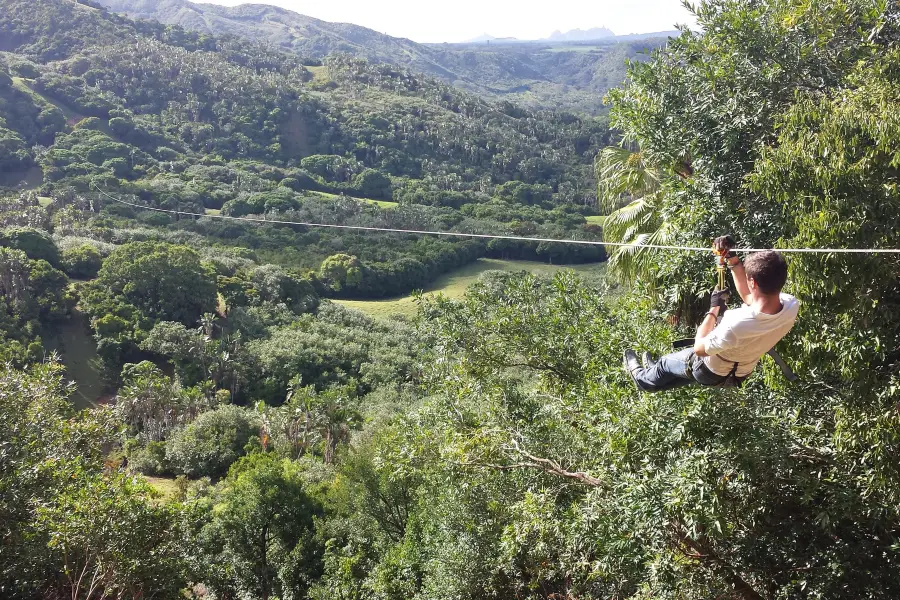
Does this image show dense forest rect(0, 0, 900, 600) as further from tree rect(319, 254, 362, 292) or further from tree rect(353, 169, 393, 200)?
tree rect(353, 169, 393, 200)

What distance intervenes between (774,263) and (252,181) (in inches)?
4708

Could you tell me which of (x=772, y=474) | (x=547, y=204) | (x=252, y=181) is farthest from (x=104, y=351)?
(x=547, y=204)

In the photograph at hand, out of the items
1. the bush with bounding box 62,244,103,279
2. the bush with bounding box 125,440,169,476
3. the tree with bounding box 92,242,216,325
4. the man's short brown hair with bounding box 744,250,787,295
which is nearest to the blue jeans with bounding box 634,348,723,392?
the man's short brown hair with bounding box 744,250,787,295

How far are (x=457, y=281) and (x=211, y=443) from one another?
55007mm

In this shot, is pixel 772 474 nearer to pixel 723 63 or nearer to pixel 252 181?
pixel 723 63

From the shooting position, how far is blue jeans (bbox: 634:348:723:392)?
175 inches

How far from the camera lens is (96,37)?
541ft

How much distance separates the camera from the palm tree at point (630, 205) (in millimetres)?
9773

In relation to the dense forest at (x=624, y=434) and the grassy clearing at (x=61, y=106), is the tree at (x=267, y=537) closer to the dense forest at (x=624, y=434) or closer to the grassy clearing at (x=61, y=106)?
the dense forest at (x=624, y=434)

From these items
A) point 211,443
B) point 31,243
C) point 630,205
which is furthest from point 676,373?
point 31,243

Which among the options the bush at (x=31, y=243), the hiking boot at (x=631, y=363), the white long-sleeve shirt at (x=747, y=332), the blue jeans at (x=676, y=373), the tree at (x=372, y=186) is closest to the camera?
the white long-sleeve shirt at (x=747, y=332)

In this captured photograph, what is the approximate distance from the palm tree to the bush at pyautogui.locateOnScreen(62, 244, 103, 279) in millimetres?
62219

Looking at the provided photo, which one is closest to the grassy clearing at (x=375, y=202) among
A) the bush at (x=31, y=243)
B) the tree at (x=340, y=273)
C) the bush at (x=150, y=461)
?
the tree at (x=340, y=273)

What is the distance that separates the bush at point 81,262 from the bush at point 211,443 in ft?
101
